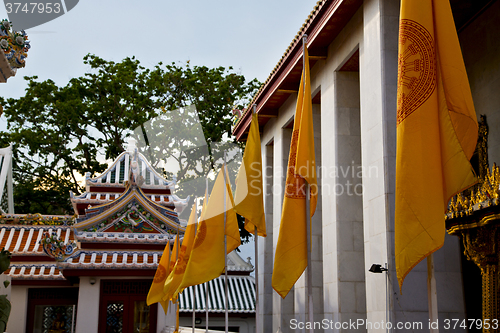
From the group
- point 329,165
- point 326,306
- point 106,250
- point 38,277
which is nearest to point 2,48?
point 329,165

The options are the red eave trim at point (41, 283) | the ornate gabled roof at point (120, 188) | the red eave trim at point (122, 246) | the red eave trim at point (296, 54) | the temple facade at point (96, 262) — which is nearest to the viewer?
the red eave trim at point (296, 54)

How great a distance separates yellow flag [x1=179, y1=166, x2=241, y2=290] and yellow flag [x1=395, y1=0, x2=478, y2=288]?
567 cm

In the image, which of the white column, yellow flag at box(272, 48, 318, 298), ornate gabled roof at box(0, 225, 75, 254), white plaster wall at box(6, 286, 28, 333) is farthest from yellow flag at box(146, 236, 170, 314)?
yellow flag at box(272, 48, 318, 298)

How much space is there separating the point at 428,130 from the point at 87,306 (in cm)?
1342

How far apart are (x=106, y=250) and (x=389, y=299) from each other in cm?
1063

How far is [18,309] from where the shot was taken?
17.0 metres

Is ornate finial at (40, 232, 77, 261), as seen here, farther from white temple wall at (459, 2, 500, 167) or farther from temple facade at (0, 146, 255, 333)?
white temple wall at (459, 2, 500, 167)

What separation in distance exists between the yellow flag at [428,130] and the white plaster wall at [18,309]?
15.2m

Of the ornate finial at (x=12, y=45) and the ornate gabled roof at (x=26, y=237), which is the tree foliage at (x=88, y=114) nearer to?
the ornate gabled roof at (x=26, y=237)

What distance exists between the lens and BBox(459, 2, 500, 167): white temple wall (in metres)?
9.18

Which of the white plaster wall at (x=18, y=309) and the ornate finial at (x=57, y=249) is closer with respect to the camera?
the ornate finial at (x=57, y=249)

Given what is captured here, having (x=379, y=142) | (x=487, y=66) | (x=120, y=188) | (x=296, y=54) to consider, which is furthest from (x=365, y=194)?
(x=120, y=188)

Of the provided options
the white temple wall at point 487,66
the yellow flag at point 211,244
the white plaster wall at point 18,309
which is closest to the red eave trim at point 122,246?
the white plaster wall at point 18,309

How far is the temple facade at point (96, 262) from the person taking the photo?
15766 mm
